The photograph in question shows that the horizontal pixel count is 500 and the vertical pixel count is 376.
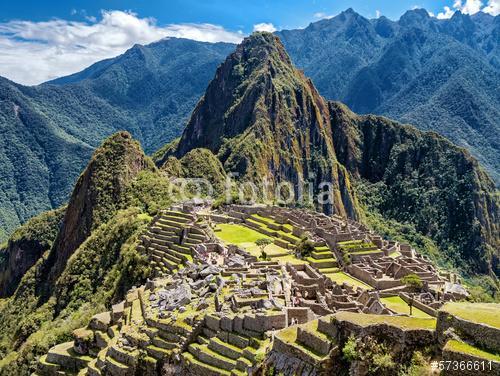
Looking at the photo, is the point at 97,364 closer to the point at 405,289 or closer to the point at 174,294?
the point at 174,294

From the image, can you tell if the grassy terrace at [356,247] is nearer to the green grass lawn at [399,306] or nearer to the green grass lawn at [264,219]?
the green grass lawn at [399,306]

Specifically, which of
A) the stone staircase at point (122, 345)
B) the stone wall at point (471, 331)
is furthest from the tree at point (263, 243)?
the stone wall at point (471, 331)

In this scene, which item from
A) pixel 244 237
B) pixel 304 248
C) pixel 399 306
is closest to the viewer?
pixel 399 306

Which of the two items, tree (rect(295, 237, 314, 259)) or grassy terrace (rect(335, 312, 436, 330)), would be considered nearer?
grassy terrace (rect(335, 312, 436, 330))

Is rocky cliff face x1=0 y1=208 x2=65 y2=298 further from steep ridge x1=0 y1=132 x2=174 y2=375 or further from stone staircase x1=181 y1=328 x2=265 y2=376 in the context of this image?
stone staircase x1=181 y1=328 x2=265 y2=376

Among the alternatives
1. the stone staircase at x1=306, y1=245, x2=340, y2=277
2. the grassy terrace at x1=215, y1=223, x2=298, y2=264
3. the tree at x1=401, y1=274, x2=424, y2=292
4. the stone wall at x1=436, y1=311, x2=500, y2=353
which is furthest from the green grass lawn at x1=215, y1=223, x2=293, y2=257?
the stone wall at x1=436, y1=311, x2=500, y2=353

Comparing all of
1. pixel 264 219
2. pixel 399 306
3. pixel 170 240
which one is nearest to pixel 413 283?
pixel 399 306

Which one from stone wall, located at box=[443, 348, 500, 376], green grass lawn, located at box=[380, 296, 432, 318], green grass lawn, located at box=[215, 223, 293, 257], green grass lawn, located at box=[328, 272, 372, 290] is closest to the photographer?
stone wall, located at box=[443, 348, 500, 376]

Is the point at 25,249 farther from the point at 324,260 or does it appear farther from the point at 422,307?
the point at 422,307
